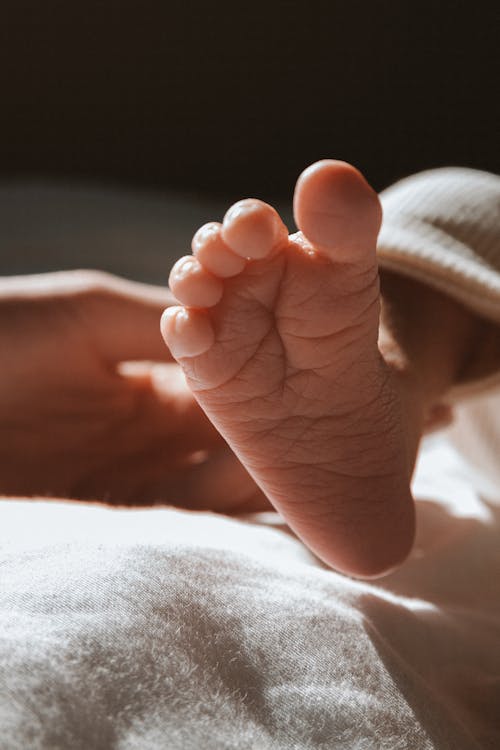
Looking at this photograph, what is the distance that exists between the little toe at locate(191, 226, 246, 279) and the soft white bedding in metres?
0.16

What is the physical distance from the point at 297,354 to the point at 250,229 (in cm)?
9

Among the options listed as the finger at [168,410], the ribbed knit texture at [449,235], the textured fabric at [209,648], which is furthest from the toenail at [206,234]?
the finger at [168,410]

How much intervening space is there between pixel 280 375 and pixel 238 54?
1.25 metres

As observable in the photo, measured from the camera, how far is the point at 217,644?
444 mm

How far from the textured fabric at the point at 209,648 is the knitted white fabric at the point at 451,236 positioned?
263mm

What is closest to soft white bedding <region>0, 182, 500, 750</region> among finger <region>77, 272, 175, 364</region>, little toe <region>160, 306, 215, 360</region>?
little toe <region>160, 306, 215, 360</region>

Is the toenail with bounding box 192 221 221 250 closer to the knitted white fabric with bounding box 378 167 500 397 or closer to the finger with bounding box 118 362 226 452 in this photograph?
the knitted white fabric with bounding box 378 167 500 397

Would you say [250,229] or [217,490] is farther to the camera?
[217,490]

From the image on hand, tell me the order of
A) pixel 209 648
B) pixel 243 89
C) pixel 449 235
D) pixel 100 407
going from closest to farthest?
pixel 209 648, pixel 449 235, pixel 100 407, pixel 243 89

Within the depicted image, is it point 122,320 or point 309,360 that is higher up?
point 309,360

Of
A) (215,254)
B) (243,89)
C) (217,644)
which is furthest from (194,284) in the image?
(243,89)

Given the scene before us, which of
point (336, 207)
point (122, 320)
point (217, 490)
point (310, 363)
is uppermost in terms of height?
point (336, 207)

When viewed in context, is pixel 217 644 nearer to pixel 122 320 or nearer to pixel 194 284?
pixel 194 284

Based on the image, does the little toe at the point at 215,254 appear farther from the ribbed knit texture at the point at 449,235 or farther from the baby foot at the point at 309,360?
the ribbed knit texture at the point at 449,235
